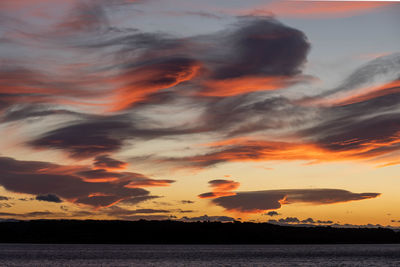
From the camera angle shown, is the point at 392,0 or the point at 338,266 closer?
the point at 392,0

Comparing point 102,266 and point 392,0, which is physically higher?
point 392,0

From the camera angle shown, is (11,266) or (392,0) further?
(11,266)

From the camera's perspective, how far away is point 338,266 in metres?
140

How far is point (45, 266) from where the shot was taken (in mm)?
140875

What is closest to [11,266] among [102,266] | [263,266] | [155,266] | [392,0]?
[102,266]

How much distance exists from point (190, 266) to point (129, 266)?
16826mm

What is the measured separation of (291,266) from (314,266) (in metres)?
6.31

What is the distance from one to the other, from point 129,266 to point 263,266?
3702cm

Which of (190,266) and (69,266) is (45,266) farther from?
(190,266)

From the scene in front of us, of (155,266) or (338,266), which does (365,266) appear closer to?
(338,266)

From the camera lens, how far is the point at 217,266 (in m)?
135

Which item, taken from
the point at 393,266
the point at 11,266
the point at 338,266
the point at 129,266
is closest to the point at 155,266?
the point at 129,266

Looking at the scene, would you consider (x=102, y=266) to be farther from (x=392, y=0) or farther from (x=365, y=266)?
(x=392, y=0)

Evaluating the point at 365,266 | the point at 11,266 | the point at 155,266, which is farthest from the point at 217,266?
the point at 11,266
